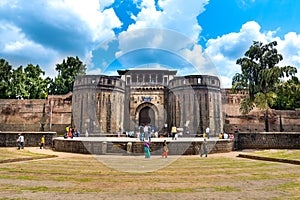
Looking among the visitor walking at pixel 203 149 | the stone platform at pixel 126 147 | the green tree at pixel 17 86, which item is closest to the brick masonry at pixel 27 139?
the stone platform at pixel 126 147

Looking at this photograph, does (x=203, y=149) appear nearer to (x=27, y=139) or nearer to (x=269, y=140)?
(x=269, y=140)

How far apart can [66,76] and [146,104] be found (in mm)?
22075

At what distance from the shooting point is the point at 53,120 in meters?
40.1

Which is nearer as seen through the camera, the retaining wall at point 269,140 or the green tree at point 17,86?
the retaining wall at point 269,140

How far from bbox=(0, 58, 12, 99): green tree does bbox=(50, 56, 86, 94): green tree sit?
7896 mm

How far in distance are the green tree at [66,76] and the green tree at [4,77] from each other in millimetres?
7896

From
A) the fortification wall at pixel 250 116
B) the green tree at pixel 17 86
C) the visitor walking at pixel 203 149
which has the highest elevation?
the green tree at pixel 17 86

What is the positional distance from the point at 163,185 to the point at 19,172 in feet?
16.4

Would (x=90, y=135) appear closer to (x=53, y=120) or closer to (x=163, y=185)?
(x=53, y=120)

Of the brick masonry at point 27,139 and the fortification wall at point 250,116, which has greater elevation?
the fortification wall at point 250,116

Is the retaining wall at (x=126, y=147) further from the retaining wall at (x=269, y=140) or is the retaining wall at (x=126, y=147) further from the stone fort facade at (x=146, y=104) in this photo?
the stone fort facade at (x=146, y=104)

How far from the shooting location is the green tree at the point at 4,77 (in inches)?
1695

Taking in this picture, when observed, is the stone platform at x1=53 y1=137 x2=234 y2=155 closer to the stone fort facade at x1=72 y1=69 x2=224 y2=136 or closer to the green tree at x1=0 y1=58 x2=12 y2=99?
the stone fort facade at x1=72 y1=69 x2=224 y2=136

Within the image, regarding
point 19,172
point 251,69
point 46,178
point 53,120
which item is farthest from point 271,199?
point 53,120
